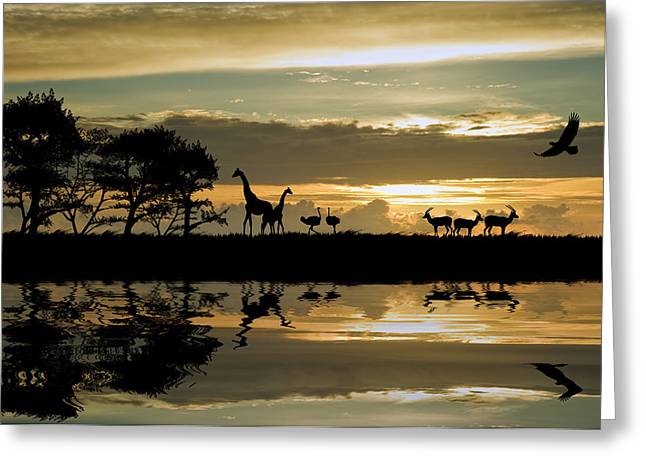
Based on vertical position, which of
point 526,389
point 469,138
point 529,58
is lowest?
point 526,389

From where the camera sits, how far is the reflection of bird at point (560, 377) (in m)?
4.67

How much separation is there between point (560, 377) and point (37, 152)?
2635 millimetres

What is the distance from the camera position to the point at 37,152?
4.81m

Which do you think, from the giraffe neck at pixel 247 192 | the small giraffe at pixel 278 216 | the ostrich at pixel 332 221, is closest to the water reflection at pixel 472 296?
the ostrich at pixel 332 221

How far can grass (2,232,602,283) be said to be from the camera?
4727 millimetres

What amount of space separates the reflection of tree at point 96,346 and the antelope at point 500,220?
1301mm

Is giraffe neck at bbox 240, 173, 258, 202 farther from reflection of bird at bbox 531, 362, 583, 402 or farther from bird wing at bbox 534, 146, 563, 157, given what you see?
reflection of bird at bbox 531, 362, 583, 402

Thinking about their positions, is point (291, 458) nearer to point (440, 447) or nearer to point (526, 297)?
point (440, 447)

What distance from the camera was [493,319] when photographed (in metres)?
4.70

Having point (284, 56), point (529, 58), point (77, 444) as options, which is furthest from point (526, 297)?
point (77, 444)

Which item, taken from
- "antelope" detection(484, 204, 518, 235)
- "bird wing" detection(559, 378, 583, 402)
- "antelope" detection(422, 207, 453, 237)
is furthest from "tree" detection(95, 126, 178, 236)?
"bird wing" detection(559, 378, 583, 402)

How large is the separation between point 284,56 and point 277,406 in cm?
161

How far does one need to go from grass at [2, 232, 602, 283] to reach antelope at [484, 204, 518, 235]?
90 mm

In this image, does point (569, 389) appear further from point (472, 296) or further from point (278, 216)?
point (278, 216)
